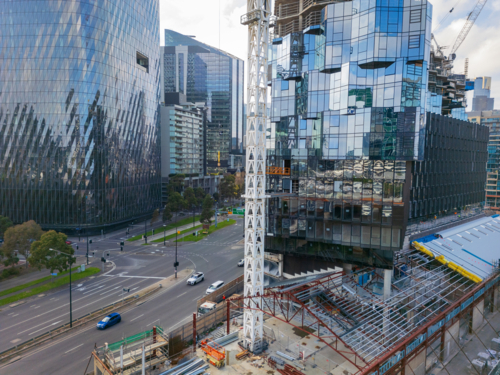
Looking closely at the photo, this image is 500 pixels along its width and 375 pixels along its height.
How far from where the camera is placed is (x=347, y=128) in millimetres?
35031

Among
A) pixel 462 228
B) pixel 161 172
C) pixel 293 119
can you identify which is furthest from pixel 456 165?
pixel 161 172

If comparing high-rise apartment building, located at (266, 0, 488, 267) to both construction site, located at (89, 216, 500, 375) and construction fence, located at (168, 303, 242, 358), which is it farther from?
construction fence, located at (168, 303, 242, 358)

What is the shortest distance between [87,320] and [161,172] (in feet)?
265

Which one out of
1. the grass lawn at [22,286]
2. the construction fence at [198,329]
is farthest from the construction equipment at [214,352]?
the grass lawn at [22,286]

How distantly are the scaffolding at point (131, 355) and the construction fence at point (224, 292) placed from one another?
Result: 951 centimetres

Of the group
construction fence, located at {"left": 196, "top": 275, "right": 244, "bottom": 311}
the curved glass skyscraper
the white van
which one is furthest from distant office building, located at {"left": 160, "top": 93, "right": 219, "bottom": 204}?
construction fence, located at {"left": 196, "top": 275, "right": 244, "bottom": 311}

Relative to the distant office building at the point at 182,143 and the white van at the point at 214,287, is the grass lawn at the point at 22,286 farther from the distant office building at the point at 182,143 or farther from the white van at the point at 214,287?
the distant office building at the point at 182,143

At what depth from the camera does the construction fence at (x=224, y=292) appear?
121 feet

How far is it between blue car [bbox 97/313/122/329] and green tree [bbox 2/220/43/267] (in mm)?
23352

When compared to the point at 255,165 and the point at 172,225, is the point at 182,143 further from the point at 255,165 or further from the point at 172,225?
the point at 255,165

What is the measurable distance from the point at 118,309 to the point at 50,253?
14875mm

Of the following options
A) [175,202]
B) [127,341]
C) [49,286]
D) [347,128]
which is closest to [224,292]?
[127,341]

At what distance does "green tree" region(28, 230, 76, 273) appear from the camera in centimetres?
4431

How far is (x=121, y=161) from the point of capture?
274 ft
